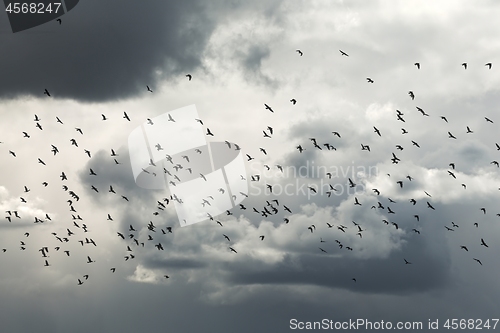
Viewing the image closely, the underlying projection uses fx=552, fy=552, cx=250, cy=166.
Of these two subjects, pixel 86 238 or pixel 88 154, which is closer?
pixel 88 154

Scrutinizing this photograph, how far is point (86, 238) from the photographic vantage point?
153m

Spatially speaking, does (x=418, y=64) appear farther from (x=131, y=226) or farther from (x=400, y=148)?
(x=131, y=226)

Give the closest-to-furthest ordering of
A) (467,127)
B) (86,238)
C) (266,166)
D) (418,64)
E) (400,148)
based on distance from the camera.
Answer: (418,64) → (467,127) → (400,148) → (266,166) → (86,238)

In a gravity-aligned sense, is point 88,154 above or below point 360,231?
above

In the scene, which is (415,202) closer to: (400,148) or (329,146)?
(400,148)

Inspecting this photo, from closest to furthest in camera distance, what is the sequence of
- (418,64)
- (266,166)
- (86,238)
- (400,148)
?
(418,64) → (400,148) → (266,166) → (86,238)

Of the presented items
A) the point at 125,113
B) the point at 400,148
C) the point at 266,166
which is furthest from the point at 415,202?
the point at 125,113

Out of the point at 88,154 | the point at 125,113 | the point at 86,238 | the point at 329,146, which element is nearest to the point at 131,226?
the point at 86,238

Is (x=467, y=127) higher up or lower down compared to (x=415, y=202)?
higher up

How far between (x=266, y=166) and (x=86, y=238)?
54463mm

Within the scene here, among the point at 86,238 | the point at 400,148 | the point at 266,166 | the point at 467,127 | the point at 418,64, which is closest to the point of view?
the point at 418,64

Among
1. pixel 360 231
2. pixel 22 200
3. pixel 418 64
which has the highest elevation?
pixel 418 64

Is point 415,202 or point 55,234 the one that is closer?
point 415,202

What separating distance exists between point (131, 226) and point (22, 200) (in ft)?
93.9
